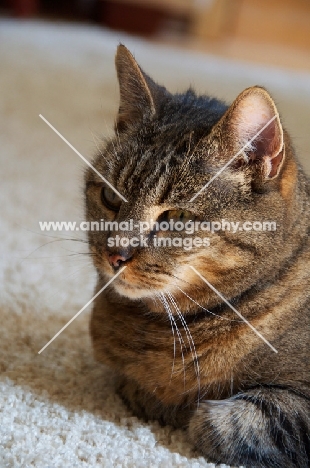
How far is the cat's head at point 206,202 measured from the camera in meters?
0.98

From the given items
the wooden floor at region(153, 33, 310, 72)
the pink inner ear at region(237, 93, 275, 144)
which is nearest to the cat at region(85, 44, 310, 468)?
the pink inner ear at region(237, 93, 275, 144)

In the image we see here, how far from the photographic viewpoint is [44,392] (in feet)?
3.61

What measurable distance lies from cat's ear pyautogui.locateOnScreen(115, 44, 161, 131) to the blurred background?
103 inches

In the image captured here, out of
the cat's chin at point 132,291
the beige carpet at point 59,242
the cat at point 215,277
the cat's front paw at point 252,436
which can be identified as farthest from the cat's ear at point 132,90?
the cat's front paw at point 252,436

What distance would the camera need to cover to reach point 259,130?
0.98 meters

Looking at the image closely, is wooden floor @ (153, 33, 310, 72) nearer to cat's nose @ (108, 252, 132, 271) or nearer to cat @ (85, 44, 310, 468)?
cat @ (85, 44, 310, 468)

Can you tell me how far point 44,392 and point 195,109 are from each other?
1.98 feet

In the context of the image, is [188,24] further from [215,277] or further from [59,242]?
[215,277]

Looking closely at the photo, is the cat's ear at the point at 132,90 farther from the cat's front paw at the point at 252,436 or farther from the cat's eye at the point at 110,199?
the cat's front paw at the point at 252,436

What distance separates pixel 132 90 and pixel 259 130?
0.30m

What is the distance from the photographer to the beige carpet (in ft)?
3.22

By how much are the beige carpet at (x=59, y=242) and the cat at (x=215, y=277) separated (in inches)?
3.6

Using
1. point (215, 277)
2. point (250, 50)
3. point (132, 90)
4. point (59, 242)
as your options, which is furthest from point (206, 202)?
point (250, 50)

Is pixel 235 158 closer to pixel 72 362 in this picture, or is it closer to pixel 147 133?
pixel 147 133
